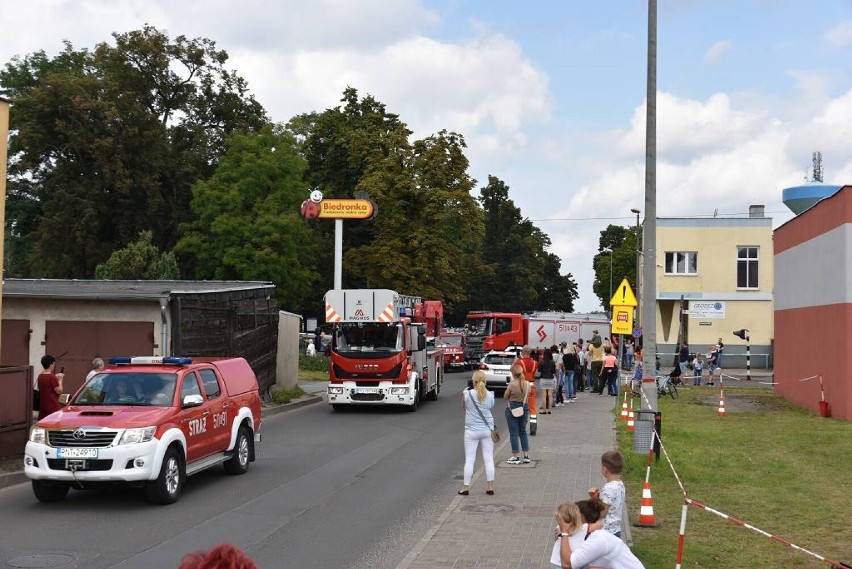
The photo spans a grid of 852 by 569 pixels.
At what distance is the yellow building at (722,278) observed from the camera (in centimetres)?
5575

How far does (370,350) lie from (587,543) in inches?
803

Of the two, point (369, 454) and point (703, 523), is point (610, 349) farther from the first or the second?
point (703, 523)

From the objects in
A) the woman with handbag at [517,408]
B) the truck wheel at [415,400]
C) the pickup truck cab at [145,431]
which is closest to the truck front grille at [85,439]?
the pickup truck cab at [145,431]

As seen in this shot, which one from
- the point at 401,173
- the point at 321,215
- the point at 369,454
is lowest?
the point at 369,454

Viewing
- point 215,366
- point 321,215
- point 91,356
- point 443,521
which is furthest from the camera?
point 321,215

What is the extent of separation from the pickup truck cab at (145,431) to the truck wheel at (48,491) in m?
0.01

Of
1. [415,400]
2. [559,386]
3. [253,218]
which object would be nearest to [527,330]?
[253,218]

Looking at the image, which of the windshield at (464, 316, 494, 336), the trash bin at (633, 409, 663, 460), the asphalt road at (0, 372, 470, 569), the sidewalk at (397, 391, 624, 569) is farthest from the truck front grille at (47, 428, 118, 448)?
the windshield at (464, 316, 494, 336)

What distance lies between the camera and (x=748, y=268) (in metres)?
56.8

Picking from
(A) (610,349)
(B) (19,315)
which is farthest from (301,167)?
(B) (19,315)

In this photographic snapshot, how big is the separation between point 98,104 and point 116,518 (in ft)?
143

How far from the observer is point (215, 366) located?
49.9ft

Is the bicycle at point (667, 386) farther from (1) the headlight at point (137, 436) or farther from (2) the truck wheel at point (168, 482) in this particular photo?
(1) the headlight at point (137, 436)

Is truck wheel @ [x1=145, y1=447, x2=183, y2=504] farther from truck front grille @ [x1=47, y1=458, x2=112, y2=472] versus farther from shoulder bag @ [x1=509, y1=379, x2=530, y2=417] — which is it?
shoulder bag @ [x1=509, y1=379, x2=530, y2=417]
